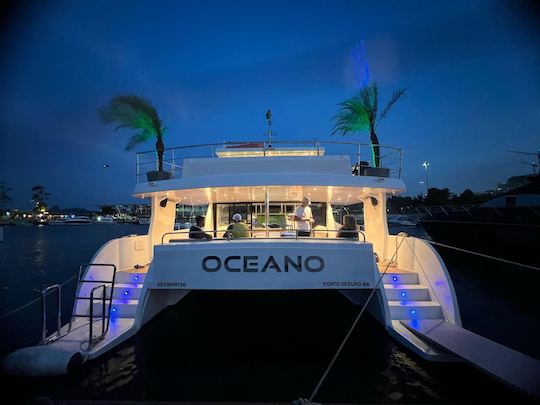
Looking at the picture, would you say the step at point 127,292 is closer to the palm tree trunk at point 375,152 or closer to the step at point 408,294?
the step at point 408,294

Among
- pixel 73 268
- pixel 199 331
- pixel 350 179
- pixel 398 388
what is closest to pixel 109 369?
pixel 199 331

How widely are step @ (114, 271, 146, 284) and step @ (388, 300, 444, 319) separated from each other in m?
6.00

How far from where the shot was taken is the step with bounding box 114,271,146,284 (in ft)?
26.2

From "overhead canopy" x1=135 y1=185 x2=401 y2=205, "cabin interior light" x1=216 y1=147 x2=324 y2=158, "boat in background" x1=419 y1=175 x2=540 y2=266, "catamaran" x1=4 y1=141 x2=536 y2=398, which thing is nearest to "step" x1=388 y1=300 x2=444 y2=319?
"catamaran" x1=4 y1=141 x2=536 y2=398

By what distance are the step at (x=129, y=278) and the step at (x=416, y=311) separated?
6.00 metres

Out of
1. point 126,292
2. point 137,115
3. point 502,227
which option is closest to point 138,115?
point 137,115

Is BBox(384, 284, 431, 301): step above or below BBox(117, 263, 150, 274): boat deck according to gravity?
below

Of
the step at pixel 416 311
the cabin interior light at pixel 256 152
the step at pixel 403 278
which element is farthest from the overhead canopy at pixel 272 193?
the step at pixel 416 311

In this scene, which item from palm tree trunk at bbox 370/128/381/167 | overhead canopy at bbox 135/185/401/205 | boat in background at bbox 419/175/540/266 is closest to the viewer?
overhead canopy at bbox 135/185/401/205

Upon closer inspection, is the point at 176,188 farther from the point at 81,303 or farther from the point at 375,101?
the point at 375,101

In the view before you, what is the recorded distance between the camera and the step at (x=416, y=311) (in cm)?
679

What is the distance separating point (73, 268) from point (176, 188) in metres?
19.2

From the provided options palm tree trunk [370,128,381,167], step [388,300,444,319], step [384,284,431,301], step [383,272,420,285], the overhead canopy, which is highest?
palm tree trunk [370,128,381,167]

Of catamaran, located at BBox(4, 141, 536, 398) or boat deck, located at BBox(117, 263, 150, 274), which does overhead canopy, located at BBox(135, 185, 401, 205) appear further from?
boat deck, located at BBox(117, 263, 150, 274)
